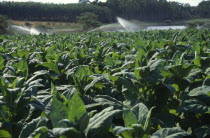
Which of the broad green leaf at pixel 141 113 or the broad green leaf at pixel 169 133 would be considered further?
→ the broad green leaf at pixel 141 113

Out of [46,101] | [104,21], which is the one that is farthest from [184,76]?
[104,21]

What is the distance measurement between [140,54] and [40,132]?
1.42 metres

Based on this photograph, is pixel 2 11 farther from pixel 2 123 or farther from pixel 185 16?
pixel 2 123

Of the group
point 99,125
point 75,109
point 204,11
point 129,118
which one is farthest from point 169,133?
point 204,11

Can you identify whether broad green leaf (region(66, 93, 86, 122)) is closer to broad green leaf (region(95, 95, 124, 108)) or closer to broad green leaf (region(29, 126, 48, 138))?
broad green leaf (region(29, 126, 48, 138))

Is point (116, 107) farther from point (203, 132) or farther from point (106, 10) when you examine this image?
point (106, 10)

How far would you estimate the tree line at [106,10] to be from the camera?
340ft

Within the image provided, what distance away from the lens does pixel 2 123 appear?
1.67 m

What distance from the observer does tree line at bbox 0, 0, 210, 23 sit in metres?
104

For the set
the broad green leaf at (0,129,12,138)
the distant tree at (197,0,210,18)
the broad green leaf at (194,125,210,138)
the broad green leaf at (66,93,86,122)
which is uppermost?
the distant tree at (197,0,210,18)

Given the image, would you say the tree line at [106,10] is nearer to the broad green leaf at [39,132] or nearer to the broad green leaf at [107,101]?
the broad green leaf at [107,101]

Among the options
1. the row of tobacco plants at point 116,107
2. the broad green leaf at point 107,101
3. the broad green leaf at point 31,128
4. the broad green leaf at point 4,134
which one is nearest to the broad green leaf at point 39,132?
the row of tobacco plants at point 116,107

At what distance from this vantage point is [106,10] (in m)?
111

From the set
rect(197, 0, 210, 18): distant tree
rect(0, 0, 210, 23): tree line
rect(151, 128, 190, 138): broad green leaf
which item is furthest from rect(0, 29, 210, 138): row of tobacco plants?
rect(197, 0, 210, 18): distant tree
